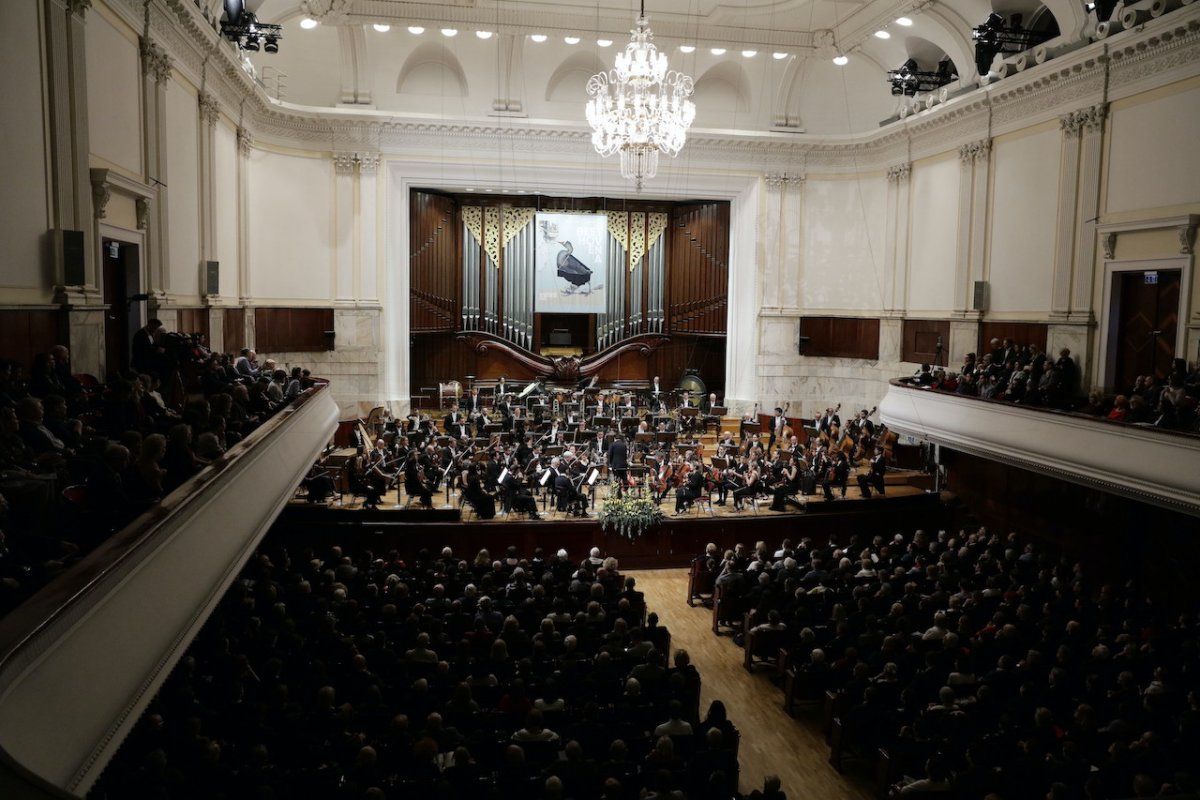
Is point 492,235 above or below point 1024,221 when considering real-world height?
above

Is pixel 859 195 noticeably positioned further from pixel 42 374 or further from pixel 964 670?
pixel 42 374

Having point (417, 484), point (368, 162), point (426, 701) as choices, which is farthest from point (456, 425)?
point (426, 701)

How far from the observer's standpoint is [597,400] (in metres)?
20.1

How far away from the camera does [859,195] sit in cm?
2211

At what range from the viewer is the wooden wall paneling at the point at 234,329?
53.0 ft

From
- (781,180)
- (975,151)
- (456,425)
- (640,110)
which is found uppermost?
(781,180)

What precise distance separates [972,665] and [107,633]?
7.74m

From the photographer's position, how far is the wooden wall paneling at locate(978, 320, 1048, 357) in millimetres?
15922

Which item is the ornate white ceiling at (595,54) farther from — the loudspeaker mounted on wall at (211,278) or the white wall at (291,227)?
the loudspeaker mounted on wall at (211,278)

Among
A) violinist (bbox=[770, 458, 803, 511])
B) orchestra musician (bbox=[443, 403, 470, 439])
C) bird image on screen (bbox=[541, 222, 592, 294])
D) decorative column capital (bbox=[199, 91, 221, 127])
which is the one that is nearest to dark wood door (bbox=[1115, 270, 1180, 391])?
violinist (bbox=[770, 458, 803, 511])

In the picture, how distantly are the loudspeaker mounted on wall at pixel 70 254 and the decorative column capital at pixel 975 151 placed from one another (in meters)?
16.3

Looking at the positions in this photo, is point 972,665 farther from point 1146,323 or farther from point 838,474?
point 1146,323

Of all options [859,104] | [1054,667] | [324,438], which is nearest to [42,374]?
[324,438]

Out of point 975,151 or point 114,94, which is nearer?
point 114,94
